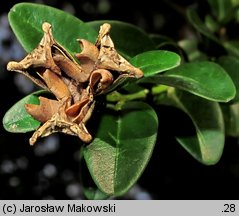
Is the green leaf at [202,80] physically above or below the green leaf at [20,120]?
above

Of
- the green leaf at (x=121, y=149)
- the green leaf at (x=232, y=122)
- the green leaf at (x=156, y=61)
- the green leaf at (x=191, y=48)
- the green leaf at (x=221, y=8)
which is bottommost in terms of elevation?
the green leaf at (x=232, y=122)

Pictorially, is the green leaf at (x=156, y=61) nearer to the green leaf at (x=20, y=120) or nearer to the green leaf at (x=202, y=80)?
the green leaf at (x=202, y=80)

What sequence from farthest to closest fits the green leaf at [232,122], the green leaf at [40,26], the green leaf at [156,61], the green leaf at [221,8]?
1. the green leaf at [221,8]
2. the green leaf at [232,122]
3. the green leaf at [40,26]
4. the green leaf at [156,61]

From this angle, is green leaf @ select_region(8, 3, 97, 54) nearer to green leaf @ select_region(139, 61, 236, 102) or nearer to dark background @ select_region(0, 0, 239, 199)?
green leaf @ select_region(139, 61, 236, 102)

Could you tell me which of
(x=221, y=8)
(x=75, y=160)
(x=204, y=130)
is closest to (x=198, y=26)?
(x=221, y=8)

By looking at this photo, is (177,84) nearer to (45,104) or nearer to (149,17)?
(45,104)

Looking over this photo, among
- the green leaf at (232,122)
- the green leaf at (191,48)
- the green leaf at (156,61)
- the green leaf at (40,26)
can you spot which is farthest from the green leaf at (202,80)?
the green leaf at (191,48)
